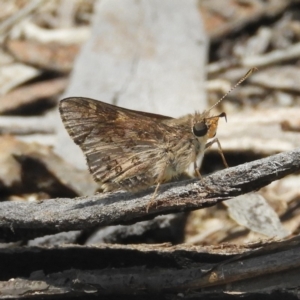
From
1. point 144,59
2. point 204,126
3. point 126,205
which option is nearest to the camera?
point 126,205

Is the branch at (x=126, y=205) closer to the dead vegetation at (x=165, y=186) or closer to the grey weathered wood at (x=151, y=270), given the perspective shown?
the dead vegetation at (x=165, y=186)

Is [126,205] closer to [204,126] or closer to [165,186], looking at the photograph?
[165,186]

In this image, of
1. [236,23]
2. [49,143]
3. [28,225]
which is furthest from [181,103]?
[28,225]

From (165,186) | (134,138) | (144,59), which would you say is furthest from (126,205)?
(144,59)

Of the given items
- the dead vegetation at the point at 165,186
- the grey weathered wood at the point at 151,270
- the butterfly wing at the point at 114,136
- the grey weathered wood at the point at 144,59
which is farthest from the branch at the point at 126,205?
the grey weathered wood at the point at 144,59

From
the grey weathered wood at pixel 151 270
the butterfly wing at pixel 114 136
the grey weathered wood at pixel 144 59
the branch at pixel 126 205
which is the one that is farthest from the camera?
the grey weathered wood at pixel 144 59

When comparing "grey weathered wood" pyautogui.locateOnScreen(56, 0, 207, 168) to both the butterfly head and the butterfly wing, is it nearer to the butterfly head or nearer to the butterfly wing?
the butterfly wing
